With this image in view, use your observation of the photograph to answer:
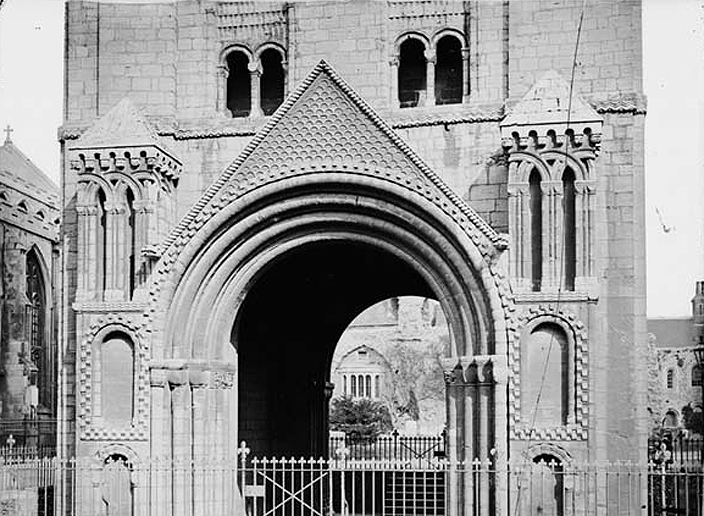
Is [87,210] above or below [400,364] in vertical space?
above

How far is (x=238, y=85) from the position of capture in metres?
21.3

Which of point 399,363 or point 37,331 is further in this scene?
point 399,363

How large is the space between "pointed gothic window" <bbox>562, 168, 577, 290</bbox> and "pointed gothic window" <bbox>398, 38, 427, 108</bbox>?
11.8 feet

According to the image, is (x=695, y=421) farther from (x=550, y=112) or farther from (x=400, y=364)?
(x=400, y=364)

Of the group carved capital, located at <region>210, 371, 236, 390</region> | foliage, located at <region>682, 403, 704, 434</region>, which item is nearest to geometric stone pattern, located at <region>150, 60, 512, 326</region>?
carved capital, located at <region>210, 371, 236, 390</region>

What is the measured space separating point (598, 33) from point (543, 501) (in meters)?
7.76

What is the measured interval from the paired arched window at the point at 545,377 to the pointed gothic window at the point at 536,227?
80cm

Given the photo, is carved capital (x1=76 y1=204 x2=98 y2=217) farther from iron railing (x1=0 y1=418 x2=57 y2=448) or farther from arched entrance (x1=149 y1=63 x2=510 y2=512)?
iron railing (x1=0 y1=418 x2=57 y2=448)

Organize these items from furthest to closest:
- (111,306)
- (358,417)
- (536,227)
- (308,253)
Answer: (358,417) → (308,253) → (111,306) → (536,227)

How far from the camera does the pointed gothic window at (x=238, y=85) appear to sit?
21172mm

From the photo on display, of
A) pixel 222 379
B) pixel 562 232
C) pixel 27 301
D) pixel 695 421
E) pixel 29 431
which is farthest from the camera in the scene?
pixel 27 301

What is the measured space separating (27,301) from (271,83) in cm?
2170

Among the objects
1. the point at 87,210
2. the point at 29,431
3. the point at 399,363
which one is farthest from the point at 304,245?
the point at 399,363

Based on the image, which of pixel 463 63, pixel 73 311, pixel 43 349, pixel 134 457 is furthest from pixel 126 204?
pixel 43 349
